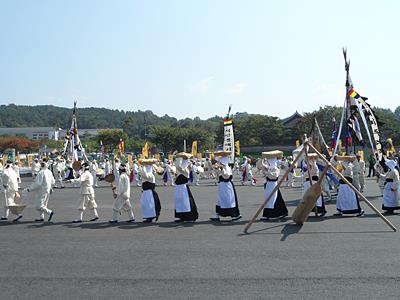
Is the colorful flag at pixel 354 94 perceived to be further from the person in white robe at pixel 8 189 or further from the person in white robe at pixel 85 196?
the person in white robe at pixel 8 189

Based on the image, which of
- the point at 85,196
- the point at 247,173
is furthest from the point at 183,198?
the point at 247,173

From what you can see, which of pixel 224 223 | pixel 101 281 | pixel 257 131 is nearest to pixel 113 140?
pixel 257 131

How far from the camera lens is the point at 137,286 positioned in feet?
20.3

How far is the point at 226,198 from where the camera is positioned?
11898 mm

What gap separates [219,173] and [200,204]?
3.95 metres

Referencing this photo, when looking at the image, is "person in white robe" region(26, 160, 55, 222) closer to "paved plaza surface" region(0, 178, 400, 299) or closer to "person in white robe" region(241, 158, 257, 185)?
"paved plaza surface" region(0, 178, 400, 299)

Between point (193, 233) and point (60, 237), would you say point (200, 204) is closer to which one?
point (193, 233)

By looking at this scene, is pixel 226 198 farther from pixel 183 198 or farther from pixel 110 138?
pixel 110 138

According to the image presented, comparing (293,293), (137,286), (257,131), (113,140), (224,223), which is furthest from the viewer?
(113,140)

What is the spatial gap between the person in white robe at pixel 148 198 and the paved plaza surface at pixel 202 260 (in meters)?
0.33

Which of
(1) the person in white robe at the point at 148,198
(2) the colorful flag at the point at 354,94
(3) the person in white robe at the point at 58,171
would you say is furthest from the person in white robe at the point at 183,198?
(3) the person in white robe at the point at 58,171

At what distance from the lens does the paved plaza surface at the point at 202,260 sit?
5.95 metres

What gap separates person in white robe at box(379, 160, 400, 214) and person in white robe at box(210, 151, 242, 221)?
4288mm

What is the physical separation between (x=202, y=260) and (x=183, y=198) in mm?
4420
